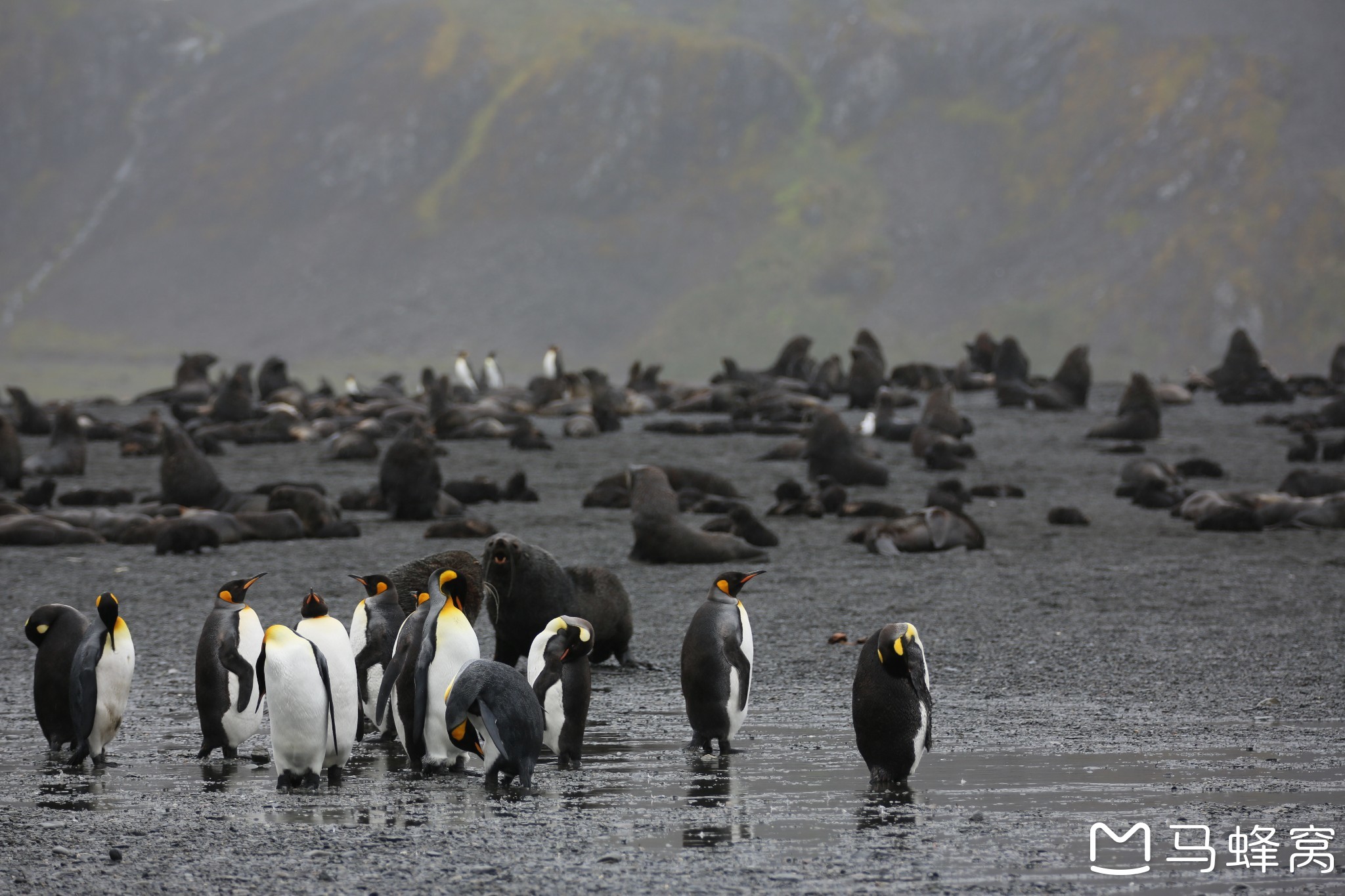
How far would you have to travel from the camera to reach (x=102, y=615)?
21.8 feet

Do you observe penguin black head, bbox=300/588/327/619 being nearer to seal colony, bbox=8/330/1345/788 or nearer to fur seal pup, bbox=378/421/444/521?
seal colony, bbox=8/330/1345/788

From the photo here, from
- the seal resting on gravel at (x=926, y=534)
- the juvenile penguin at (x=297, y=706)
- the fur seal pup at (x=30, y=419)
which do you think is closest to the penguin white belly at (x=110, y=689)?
the juvenile penguin at (x=297, y=706)

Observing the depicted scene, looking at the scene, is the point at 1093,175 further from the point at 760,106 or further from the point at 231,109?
the point at 231,109

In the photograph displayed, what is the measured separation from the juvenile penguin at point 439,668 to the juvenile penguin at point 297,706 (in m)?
0.37

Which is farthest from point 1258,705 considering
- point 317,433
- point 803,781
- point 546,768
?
point 317,433

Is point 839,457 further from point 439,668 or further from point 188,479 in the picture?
point 439,668

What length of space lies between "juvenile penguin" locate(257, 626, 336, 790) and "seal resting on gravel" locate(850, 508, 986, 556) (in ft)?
24.4

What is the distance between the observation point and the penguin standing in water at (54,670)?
6758 millimetres

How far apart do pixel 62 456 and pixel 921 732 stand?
15.1 meters

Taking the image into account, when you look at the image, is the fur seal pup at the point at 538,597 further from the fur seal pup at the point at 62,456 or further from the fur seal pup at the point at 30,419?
the fur seal pup at the point at 30,419

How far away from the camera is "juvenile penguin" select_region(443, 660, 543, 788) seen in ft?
19.6

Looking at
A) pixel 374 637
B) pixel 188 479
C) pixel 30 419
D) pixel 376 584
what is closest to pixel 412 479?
pixel 188 479

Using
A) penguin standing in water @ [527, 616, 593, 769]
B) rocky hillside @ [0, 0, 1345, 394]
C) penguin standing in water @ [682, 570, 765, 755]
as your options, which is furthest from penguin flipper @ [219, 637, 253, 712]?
rocky hillside @ [0, 0, 1345, 394]

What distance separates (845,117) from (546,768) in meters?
106
